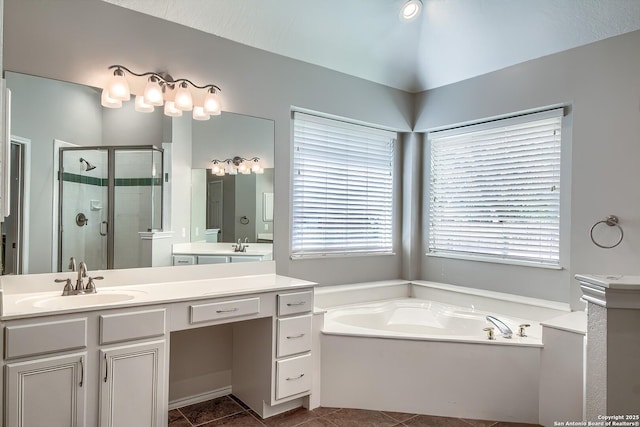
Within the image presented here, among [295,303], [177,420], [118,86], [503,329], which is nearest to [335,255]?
[295,303]

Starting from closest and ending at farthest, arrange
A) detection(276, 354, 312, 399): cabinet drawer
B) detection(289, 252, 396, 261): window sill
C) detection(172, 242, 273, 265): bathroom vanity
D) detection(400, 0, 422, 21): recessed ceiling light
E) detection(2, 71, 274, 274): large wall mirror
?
detection(2, 71, 274, 274): large wall mirror → detection(276, 354, 312, 399): cabinet drawer → detection(172, 242, 273, 265): bathroom vanity → detection(400, 0, 422, 21): recessed ceiling light → detection(289, 252, 396, 261): window sill

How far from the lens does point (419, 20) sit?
129 inches

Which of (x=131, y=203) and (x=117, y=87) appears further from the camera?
(x=131, y=203)

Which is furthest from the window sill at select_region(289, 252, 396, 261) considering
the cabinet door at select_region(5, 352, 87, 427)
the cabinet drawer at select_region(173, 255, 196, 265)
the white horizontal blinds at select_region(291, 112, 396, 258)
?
the cabinet door at select_region(5, 352, 87, 427)

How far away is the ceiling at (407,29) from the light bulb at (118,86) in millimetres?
447

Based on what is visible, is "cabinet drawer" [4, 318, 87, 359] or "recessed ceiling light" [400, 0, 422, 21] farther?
"recessed ceiling light" [400, 0, 422, 21]

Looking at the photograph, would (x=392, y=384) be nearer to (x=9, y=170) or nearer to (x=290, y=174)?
(x=290, y=174)

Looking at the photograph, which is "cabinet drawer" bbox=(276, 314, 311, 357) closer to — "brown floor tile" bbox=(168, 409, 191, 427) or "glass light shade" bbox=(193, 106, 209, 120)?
"brown floor tile" bbox=(168, 409, 191, 427)

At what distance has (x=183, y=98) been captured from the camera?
2.62 meters

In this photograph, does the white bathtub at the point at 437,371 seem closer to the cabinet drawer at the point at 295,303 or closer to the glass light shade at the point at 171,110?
the cabinet drawer at the point at 295,303

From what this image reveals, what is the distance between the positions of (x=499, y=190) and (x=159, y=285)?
2.72m

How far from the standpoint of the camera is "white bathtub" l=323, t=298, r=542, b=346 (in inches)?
116

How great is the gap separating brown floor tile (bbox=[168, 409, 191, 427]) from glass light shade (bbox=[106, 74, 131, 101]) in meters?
1.98

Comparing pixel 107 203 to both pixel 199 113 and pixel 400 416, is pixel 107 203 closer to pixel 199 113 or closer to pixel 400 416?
pixel 199 113
